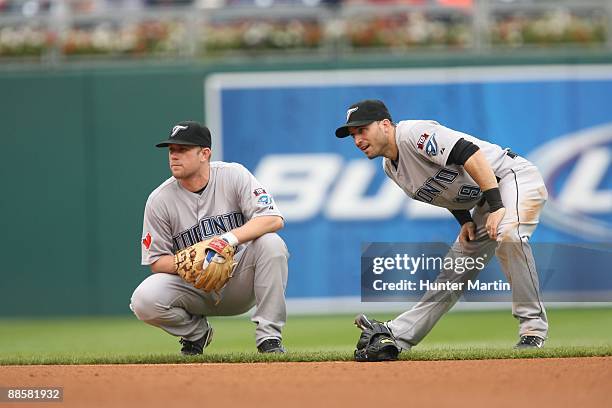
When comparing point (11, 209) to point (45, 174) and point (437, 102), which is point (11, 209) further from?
point (437, 102)

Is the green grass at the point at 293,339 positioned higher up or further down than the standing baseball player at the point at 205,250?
further down

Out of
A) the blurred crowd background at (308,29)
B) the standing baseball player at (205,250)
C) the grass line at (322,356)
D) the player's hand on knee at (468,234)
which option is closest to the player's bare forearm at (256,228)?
the standing baseball player at (205,250)

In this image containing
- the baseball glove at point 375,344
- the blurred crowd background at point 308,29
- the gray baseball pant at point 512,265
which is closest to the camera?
the baseball glove at point 375,344

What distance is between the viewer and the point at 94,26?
36.8 feet

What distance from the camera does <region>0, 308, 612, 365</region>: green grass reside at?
5.95 meters

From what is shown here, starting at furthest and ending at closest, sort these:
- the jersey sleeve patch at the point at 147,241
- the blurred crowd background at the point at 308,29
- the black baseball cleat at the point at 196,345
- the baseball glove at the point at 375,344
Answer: the blurred crowd background at the point at 308,29, the black baseball cleat at the point at 196,345, the jersey sleeve patch at the point at 147,241, the baseball glove at the point at 375,344

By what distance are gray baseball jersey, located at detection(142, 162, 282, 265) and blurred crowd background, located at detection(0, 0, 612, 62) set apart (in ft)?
16.1

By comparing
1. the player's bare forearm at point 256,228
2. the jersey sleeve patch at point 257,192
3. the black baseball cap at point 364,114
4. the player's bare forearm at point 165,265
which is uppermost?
the black baseball cap at point 364,114

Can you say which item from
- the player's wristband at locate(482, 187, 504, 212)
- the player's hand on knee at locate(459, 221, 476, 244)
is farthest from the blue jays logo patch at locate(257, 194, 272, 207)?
the player's wristband at locate(482, 187, 504, 212)

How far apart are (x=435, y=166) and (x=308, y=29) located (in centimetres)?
529

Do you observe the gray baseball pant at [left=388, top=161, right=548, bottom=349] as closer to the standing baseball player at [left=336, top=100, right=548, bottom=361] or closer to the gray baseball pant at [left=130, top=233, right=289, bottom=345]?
the standing baseball player at [left=336, top=100, right=548, bottom=361]

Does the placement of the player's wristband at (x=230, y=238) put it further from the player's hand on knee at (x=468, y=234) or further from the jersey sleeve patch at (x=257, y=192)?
the player's hand on knee at (x=468, y=234)

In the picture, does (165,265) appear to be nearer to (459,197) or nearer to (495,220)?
(459,197)

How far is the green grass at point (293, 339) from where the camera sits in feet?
19.5
